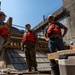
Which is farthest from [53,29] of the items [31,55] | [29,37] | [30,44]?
[31,55]

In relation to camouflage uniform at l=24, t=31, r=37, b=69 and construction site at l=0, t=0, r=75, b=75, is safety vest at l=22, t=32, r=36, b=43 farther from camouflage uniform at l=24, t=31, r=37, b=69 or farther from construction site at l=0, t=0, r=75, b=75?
construction site at l=0, t=0, r=75, b=75

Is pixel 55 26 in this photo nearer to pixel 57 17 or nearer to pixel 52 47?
pixel 52 47

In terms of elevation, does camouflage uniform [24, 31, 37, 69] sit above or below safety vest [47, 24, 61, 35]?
below

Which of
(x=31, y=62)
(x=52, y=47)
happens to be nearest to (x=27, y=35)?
(x=31, y=62)

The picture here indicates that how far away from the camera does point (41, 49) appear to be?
10.6m

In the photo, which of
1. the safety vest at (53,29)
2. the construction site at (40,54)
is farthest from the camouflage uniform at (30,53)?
the safety vest at (53,29)

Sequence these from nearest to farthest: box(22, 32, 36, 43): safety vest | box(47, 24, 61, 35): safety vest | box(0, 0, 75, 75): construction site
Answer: box(0, 0, 75, 75): construction site < box(47, 24, 61, 35): safety vest < box(22, 32, 36, 43): safety vest

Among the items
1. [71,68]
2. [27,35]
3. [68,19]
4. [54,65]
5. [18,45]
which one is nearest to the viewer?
[71,68]

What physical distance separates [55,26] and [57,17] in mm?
16206

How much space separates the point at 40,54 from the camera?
9.92 meters

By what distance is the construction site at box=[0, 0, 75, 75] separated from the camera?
2.63 m

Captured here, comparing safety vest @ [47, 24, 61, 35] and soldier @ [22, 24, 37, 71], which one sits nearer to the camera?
safety vest @ [47, 24, 61, 35]

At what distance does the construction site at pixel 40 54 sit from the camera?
104 inches

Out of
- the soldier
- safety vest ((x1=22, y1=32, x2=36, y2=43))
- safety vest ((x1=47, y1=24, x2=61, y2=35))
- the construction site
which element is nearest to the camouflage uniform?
the soldier
